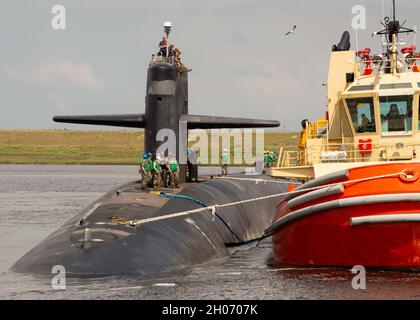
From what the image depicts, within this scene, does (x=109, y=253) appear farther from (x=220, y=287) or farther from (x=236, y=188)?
(x=236, y=188)

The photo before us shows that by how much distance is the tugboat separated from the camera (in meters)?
15.1

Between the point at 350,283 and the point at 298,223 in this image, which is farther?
the point at 298,223

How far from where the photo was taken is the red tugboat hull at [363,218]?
591 inches

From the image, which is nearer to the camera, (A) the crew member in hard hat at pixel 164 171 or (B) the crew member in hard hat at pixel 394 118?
(B) the crew member in hard hat at pixel 394 118

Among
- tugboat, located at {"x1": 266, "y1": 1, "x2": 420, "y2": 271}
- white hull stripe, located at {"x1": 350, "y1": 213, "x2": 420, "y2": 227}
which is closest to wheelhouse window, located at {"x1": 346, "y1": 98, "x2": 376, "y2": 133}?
tugboat, located at {"x1": 266, "y1": 1, "x2": 420, "y2": 271}

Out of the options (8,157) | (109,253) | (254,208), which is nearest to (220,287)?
(109,253)

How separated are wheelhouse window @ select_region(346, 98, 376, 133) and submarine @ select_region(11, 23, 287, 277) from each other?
2447 millimetres

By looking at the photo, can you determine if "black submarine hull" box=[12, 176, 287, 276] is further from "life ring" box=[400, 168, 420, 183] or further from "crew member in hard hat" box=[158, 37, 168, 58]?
"life ring" box=[400, 168, 420, 183]

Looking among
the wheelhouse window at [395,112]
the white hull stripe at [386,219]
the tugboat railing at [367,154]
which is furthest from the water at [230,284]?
the wheelhouse window at [395,112]

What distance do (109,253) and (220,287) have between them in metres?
2.16

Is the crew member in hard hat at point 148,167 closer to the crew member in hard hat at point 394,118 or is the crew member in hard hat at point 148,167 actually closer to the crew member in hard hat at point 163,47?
the crew member in hard hat at point 163,47

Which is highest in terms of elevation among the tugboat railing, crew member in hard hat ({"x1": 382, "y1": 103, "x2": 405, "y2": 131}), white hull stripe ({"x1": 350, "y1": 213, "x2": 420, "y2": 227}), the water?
crew member in hard hat ({"x1": 382, "y1": 103, "x2": 405, "y2": 131})
